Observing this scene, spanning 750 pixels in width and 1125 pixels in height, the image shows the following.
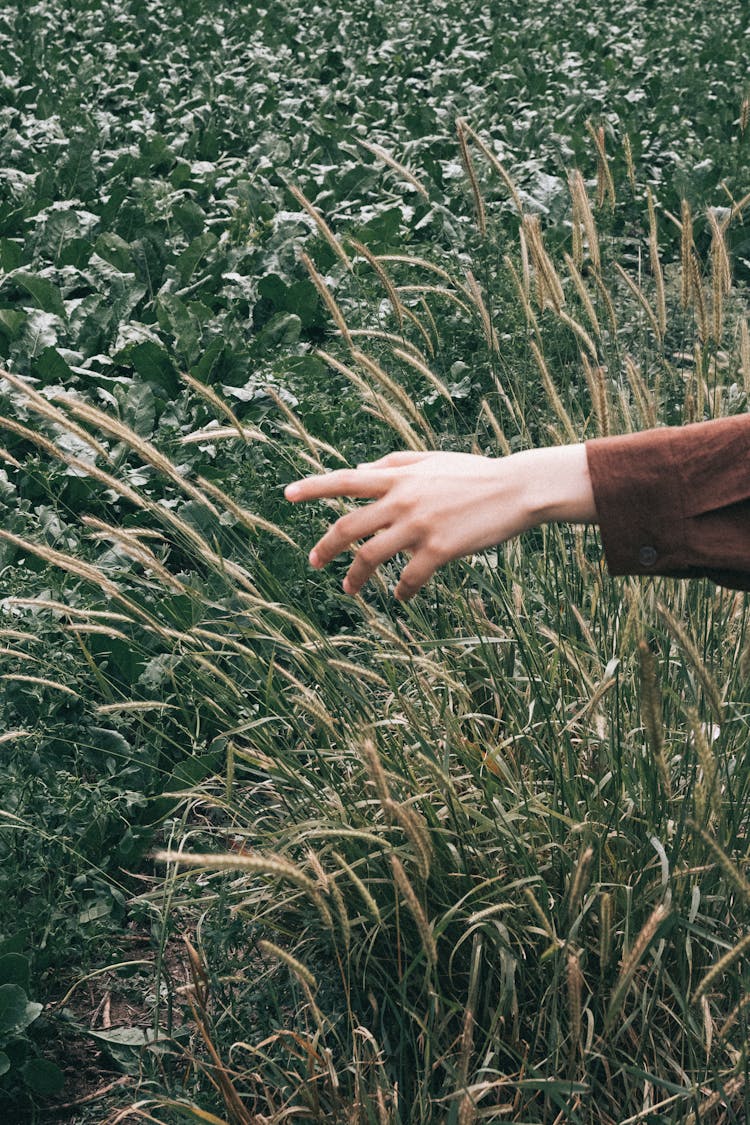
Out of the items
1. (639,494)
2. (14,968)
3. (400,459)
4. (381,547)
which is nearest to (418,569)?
(381,547)

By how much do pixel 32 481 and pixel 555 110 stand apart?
5.16m

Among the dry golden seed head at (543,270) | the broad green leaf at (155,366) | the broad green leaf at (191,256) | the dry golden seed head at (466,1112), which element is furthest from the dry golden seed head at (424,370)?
the broad green leaf at (191,256)

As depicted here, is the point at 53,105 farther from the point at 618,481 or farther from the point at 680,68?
the point at 618,481

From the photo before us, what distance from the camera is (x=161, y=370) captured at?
13.0 feet

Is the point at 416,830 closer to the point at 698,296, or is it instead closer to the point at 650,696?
the point at 650,696

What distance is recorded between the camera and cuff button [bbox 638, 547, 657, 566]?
1313mm

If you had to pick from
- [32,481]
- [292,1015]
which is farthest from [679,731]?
[32,481]

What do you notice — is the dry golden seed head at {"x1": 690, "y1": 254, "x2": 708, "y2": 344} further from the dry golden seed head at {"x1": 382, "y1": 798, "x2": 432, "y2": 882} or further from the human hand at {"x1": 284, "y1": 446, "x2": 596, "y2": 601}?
the dry golden seed head at {"x1": 382, "y1": 798, "x2": 432, "y2": 882}

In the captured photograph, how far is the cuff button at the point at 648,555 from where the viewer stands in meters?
1.31

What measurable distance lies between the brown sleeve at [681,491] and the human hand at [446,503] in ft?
0.10

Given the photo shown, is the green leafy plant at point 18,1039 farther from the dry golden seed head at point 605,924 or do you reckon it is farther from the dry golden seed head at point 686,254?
the dry golden seed head at point 686,254

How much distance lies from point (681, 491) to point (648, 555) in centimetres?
8

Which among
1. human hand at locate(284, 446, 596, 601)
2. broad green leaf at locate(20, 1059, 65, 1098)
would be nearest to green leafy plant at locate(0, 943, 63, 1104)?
broad green leaf at locate(20, 1059, 65, 1098)

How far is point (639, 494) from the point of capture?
4.22 ft
